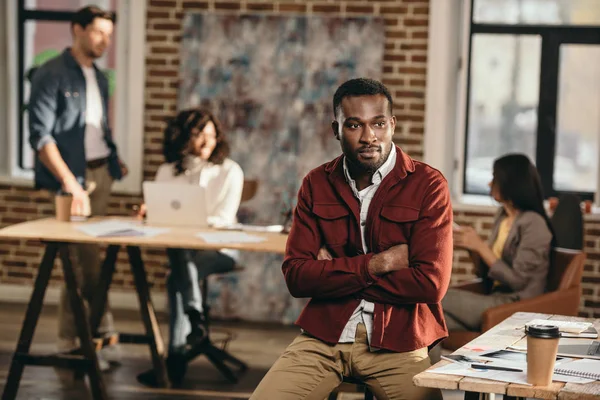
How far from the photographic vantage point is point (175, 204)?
4.48 metres

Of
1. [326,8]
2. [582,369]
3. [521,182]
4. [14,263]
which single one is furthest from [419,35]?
[582,369]

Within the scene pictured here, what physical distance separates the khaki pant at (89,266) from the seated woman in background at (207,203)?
37cm

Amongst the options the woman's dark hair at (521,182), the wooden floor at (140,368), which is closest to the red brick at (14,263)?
the wooden floor at (140,368)

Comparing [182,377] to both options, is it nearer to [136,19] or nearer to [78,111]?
[78,111]

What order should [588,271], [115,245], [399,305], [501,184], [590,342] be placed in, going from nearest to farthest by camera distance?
[590,342], [399,305], [501,184], [115,245], [588,271]

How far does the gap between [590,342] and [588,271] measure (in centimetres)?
370

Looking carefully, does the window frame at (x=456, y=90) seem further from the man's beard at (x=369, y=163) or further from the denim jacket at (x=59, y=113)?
the man's beard at (x=369, y=163)

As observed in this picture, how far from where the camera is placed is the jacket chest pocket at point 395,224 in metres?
2.83

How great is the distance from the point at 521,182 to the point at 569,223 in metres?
1.08

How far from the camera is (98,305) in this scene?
184 inches

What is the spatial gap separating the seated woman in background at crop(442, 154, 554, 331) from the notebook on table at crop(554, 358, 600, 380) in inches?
70.8

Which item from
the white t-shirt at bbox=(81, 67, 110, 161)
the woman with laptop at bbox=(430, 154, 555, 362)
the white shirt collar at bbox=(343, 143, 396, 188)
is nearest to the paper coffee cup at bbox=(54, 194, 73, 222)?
the white t-shirt at bbox=(81, 67, 110, 161)

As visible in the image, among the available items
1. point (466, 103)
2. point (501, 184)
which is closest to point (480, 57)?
point (466, 103)

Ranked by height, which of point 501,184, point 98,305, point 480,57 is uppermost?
point 480,57
